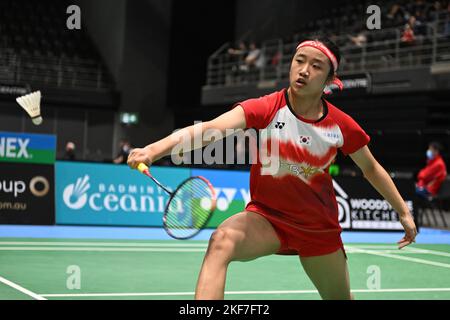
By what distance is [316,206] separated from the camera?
152 inches

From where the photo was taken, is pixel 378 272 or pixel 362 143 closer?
pixel 362 143

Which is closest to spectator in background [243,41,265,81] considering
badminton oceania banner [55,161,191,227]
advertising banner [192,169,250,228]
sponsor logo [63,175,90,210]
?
advertising banner [192,169,250,228]

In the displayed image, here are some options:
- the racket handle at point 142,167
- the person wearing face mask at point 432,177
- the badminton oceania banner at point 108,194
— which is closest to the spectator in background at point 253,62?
the person wearing face mask at point 432,177

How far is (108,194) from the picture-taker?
1196cm

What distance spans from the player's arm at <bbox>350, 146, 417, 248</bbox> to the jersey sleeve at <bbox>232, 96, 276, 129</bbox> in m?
0.61

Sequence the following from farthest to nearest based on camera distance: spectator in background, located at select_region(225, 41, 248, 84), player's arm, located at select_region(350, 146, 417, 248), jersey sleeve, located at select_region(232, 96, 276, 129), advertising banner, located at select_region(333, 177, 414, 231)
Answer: spectator in background, located at select_region(225, 41, 248, 84)
advertising banner, located at select_region(333, 177, 414, 231)
player's arm, located at select_region(350, 146, 417, 248)
jersey sleeve, located at select_region(232, 96, 276, 129)

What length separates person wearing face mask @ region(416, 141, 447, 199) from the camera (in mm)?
14812

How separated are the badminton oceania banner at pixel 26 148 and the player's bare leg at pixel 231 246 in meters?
8.47

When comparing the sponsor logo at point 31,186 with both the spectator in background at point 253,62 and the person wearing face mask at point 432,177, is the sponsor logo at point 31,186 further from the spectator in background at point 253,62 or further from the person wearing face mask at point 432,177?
the spectator in background at point 253,62

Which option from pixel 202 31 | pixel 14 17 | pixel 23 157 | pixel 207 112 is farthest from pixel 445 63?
pixel 14 17

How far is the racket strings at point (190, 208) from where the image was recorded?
4.58 m

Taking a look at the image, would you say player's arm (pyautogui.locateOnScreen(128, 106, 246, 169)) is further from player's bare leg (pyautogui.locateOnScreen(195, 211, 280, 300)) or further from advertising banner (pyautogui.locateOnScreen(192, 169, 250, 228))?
advertising banner (pyautogui.locateOnScreen(192, 169, 250, 228))

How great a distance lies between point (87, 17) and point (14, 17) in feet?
10.3
